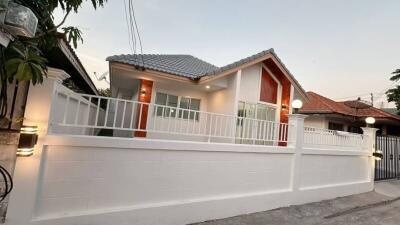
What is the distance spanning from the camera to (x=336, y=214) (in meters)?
6.02

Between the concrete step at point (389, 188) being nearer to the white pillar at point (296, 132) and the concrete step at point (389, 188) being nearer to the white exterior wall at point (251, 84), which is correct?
the white pillar at point (296, 132)

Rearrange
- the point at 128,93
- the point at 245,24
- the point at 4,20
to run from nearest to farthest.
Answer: the point at 4,20 < the point at 245,24 < the point at 128,93

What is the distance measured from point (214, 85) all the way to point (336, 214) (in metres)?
5.68

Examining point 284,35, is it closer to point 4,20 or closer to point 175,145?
point 175,145

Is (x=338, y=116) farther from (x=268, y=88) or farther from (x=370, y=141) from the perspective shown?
(x=268, y=88)

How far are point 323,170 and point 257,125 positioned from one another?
2.62 meters

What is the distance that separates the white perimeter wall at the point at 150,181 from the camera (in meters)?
3.43

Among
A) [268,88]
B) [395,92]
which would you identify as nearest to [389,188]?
[268,88]

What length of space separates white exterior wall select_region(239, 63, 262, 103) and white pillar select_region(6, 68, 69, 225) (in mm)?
7454

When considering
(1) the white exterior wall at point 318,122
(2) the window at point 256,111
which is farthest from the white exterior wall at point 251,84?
(1) the white exterior wall at point 318,122

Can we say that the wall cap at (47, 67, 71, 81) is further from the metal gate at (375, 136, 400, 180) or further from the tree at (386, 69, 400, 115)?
the tree at (386, 69, 400, 115)

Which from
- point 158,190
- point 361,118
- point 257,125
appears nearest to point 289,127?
point 257,125

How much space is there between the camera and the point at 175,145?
455cm

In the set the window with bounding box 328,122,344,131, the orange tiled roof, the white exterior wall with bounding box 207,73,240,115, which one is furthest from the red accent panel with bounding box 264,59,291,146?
the window with bounding box 328,122,344,131
